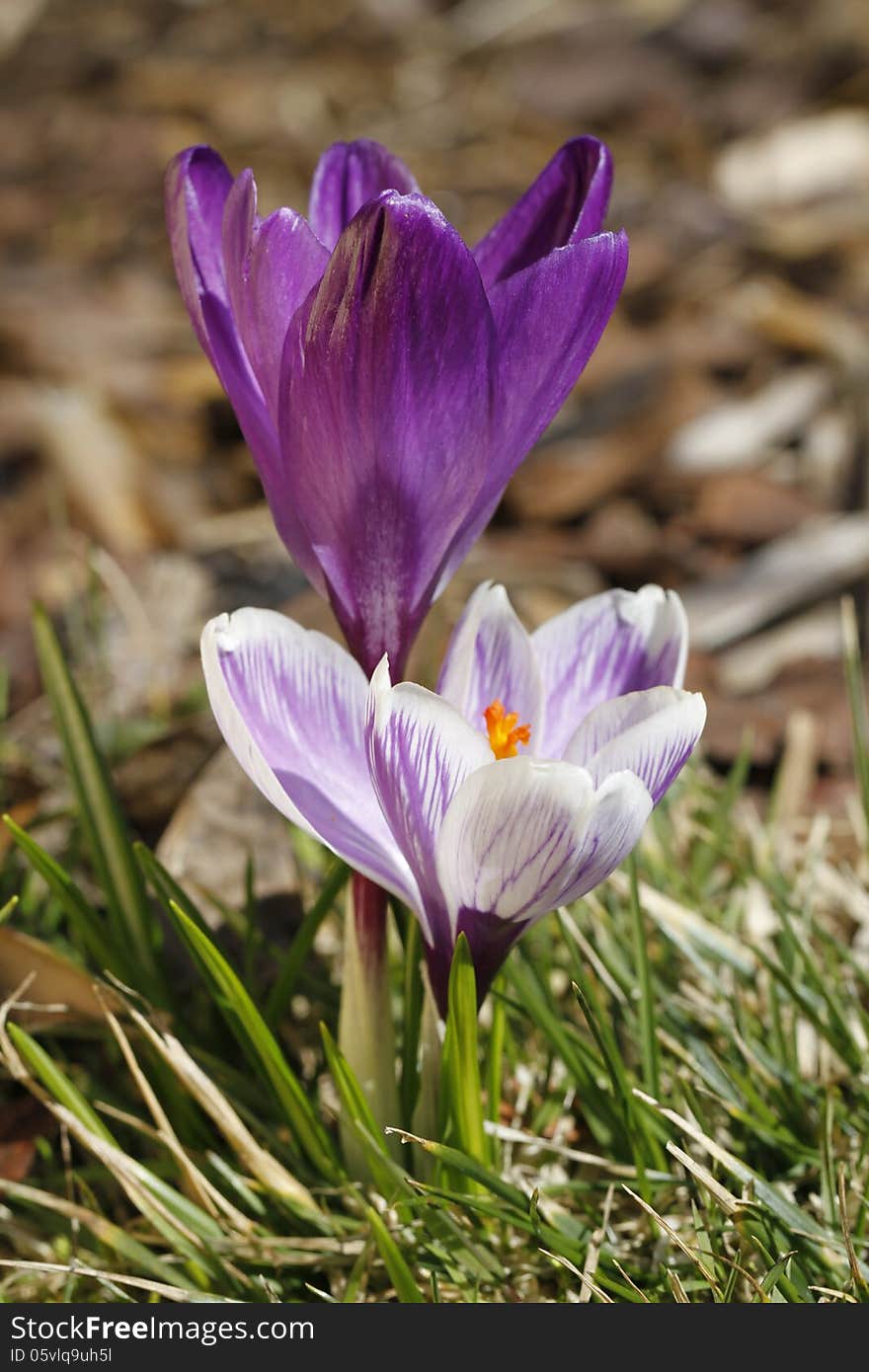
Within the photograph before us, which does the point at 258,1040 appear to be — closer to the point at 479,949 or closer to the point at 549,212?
the point at 479,949

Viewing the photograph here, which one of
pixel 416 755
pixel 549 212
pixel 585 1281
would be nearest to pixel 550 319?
pixel 549 212

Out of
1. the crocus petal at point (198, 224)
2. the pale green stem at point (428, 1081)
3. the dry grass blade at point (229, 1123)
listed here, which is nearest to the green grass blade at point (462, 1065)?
the pale green stem at point (428, 1081)

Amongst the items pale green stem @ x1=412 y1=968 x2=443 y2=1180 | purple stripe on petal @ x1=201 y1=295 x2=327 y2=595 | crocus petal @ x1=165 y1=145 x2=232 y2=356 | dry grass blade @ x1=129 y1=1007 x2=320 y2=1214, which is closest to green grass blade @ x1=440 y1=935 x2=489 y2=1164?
pale green stem @ x1=412 y1=968 x2=443 y2=1180

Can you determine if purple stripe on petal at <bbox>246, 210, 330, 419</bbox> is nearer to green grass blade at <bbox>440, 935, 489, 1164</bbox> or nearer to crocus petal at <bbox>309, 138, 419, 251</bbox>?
crocus petal at <bbox>309, 138, 419, 251</bbox>

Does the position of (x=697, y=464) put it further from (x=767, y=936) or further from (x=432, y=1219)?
(x=432, y=1219)

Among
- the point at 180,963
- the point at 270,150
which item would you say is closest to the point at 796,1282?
the point at 180,963
